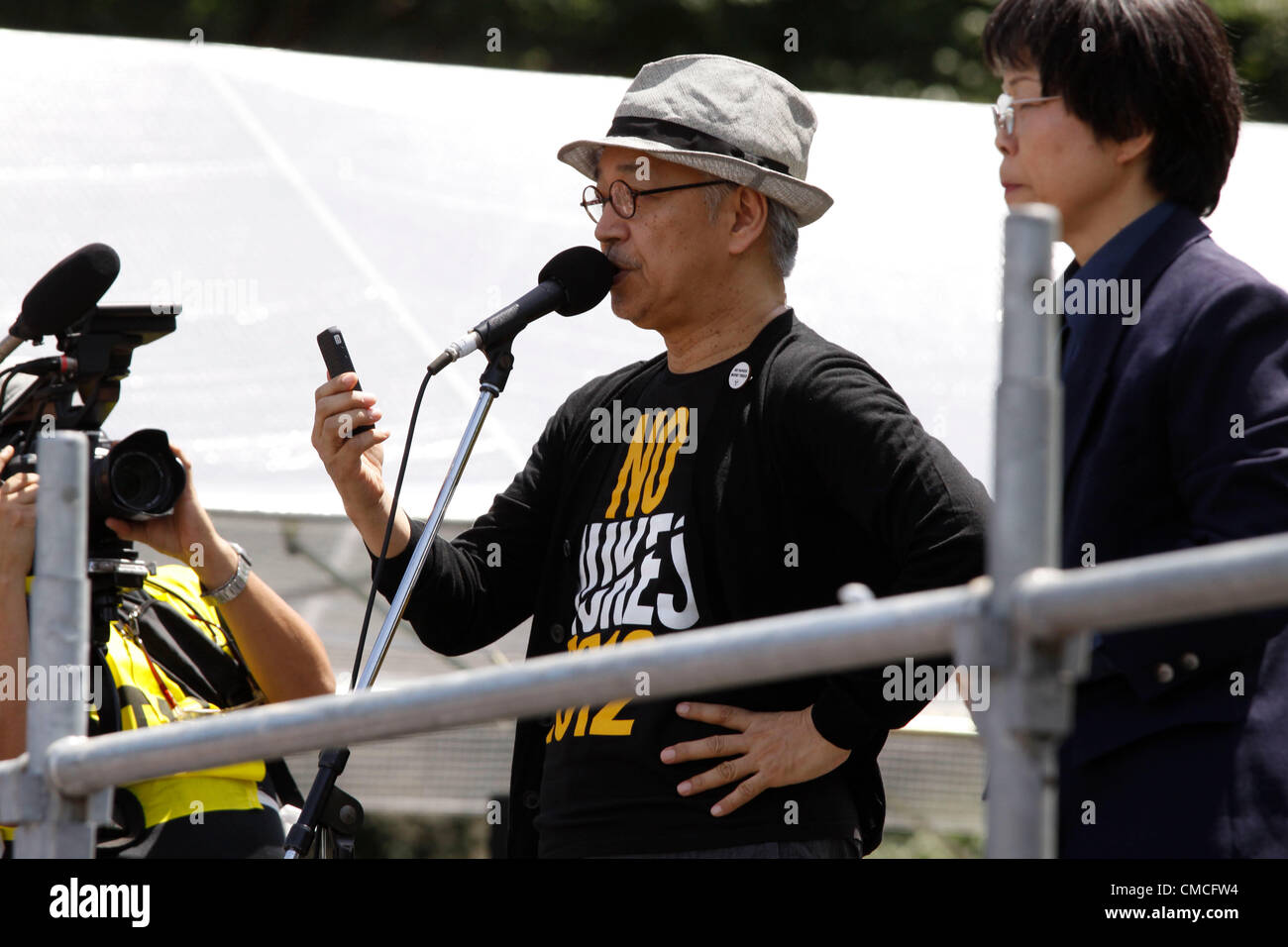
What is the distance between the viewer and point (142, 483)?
281cm

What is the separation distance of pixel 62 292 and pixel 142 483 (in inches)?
12.5

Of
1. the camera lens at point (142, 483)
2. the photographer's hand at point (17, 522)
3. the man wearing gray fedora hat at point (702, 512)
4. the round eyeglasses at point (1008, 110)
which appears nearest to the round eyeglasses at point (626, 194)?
the man wearing gray fedora hat at point (702, 512)

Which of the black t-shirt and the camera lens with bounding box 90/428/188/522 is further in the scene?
the camera lens with bounding box 90/428/188/522

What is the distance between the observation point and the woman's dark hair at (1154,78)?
202cm

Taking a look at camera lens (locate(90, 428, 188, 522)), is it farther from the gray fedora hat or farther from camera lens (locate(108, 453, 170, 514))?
the gray fedora hat

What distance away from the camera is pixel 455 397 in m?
4.21

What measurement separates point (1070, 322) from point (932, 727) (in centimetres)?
304

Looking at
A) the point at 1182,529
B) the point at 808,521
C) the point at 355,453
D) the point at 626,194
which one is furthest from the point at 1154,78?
the point at 355,453

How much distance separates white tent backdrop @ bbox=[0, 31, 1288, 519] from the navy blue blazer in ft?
7.39

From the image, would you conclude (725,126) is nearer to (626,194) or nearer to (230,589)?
(626,194)

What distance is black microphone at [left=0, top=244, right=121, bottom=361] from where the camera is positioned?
9.18 feet

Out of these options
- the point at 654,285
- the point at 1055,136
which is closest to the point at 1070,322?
the point at 1055,136

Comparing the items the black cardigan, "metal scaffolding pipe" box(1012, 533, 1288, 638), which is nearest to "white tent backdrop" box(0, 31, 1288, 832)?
the black cardigan
